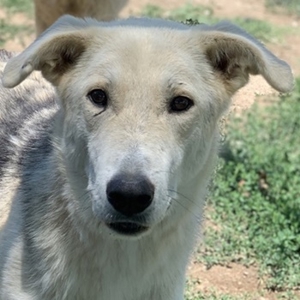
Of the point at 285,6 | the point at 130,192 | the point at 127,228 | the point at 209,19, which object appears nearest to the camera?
the point at 130,192

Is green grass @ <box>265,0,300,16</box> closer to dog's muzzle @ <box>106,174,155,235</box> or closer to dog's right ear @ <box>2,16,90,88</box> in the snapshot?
dog's right ear @ <box>2,16,90,88</box>

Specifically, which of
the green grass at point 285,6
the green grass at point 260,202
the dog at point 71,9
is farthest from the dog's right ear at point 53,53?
the green grass at point 285,6

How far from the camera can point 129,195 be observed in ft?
11.5

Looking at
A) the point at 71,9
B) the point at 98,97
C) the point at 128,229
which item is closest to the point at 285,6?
the point at 71,9

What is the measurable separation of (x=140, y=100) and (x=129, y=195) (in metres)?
0.51

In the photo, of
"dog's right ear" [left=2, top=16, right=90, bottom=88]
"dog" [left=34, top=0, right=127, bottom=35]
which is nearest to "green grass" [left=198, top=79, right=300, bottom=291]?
"dog" [left=34, top=0, right=127, bottom=35]

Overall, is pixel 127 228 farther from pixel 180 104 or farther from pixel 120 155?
pixel 180 104

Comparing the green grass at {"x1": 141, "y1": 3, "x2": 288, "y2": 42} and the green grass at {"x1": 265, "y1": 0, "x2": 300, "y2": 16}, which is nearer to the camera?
the green grass at {"x1": 141, "y1": 3, "x2": 288, "y2": 42}

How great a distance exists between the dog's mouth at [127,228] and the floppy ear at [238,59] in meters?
0.92

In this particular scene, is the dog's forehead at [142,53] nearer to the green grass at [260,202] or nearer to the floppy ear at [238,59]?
the floppy ear at [238,59]

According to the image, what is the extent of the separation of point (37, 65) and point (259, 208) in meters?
3.14

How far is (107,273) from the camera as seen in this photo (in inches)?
165

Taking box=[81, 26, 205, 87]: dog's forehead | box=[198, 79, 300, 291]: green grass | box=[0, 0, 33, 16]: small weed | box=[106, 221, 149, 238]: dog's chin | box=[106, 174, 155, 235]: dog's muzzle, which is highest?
box=[81, 26, 205, 87]: dog's forehead

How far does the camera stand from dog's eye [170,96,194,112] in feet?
12.7
